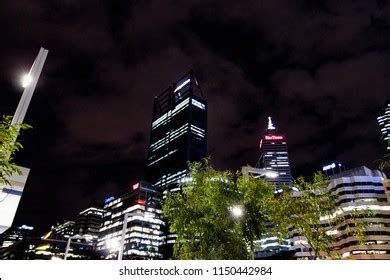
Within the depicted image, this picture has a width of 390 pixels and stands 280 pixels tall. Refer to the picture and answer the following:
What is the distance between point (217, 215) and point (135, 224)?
4760 inches

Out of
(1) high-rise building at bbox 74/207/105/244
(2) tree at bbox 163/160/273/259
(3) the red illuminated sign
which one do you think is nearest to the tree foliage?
(2) tree at bbox 163/160/273/259

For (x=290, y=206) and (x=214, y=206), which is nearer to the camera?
(x=290, y=206)

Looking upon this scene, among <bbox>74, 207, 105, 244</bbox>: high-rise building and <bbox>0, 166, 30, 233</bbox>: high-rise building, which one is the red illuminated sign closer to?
<bbox>74, 207, 105, 244</bbox>: high-rise building

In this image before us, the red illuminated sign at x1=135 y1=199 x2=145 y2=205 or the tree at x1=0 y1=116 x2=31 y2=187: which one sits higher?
the red illuminated sign at x1=135 y1=199 x2=145 y2=205

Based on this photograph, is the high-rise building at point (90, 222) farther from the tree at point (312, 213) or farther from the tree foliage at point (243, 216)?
the tree at point (312, 213)

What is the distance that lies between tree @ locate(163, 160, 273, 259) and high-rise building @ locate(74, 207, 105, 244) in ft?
541

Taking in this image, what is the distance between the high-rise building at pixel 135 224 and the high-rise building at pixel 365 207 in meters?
57.3

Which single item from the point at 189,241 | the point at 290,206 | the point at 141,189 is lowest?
the point at 189,241

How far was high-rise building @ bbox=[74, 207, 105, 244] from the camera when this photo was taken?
174 meters
